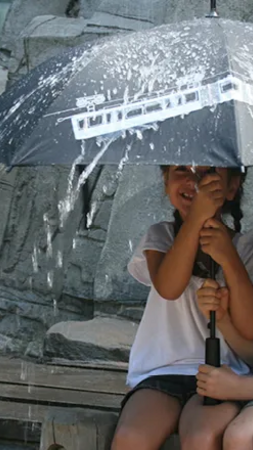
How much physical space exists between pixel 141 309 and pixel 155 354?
267 cm

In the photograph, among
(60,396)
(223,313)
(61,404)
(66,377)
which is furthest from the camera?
(66,377)

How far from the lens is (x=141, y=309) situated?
5848 mm

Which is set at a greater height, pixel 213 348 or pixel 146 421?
pixel 213 348

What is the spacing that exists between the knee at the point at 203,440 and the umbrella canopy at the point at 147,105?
30.3 inches

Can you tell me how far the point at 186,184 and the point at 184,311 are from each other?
0.41 meters

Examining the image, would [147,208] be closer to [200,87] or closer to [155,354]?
[155,354]

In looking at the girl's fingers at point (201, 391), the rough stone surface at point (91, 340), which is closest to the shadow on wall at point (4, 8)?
the rough stone surface at point (91, 340)

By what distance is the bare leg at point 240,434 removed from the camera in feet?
8.92

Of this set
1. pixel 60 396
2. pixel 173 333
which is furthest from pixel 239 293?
pixel 60 396

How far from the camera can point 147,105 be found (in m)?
2.67

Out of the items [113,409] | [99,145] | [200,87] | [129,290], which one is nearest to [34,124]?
[99,145]

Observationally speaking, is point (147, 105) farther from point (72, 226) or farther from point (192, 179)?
point (72, 226)

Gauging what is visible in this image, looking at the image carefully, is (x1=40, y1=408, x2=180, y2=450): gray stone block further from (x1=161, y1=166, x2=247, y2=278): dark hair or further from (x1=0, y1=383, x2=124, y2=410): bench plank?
(x1=0, y1=383, x2=124, y2=410): bench plank

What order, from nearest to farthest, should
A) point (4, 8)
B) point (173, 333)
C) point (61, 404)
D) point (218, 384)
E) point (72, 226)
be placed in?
point (218, 384)
point (173, 333)
point (61, 404)
point (72, 226)
point (4, 8)
